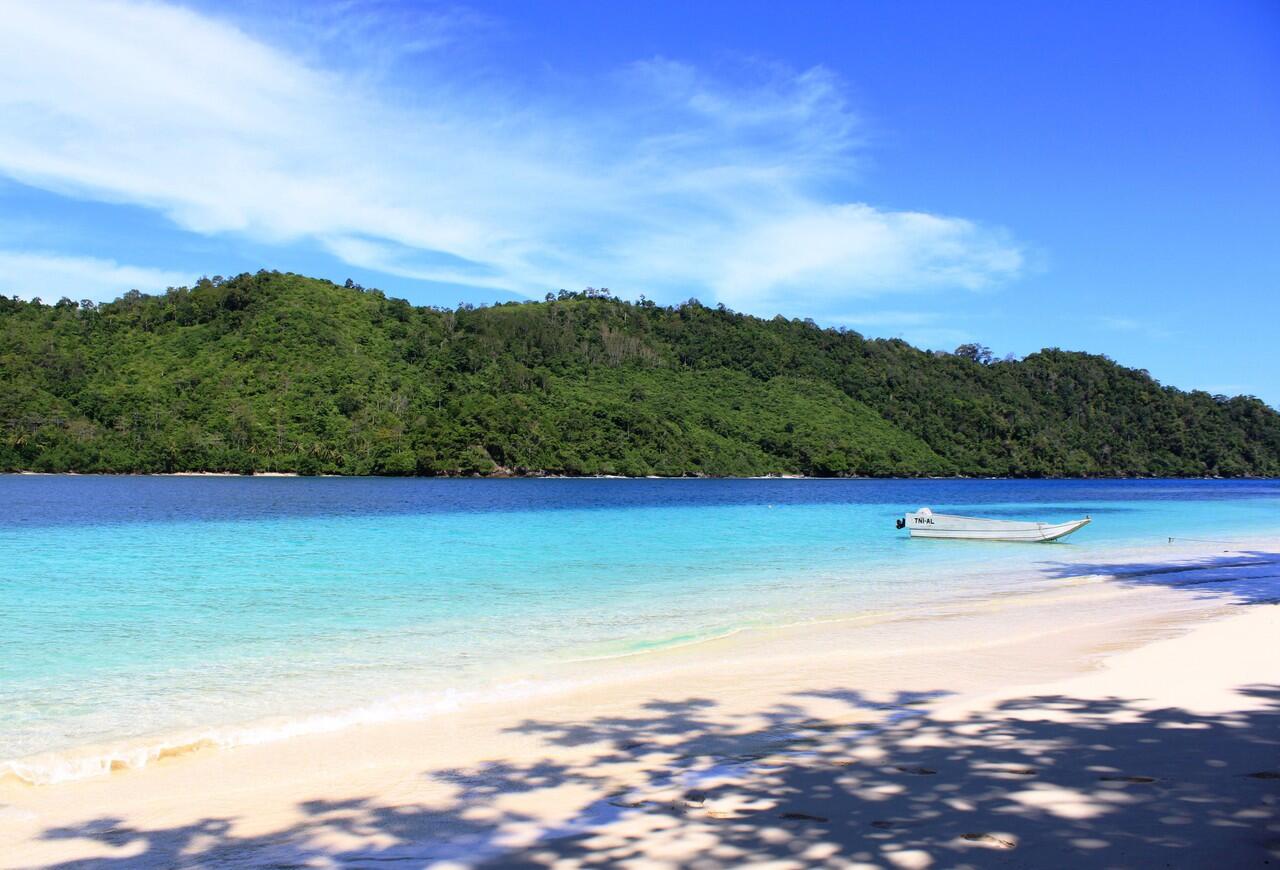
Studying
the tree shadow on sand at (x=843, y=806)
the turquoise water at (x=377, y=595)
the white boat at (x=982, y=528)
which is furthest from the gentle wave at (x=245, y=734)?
the white boat at (x=982, y=528)

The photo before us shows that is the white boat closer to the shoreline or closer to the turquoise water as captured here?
the turquoise water

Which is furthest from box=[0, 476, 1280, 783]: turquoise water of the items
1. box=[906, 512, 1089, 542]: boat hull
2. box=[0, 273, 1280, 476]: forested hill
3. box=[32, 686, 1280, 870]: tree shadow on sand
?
box=[0, 273, 1280, 476]: forested hill

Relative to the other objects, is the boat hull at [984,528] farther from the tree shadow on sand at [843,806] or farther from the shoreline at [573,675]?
the tree shadow on sand at [843,806]

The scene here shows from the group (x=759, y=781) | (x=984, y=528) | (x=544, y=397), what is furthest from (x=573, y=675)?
(x=544, y=397)

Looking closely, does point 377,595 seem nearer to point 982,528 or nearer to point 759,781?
point 759,781

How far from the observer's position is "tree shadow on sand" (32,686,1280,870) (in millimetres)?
4074

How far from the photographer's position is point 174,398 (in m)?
93.1

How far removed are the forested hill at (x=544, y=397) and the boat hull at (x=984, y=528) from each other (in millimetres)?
71354

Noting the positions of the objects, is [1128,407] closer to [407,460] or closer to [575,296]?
[575,296]

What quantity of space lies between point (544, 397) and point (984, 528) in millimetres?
85760

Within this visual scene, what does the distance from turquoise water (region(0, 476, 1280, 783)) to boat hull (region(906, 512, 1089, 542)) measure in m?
0.70

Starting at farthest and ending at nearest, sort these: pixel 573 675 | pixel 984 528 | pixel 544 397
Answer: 1. pixel 544 397
2. pixel 984 528
3. pixel 573 675

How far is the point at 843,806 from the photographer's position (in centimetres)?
474

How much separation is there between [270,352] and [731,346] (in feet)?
217
